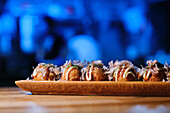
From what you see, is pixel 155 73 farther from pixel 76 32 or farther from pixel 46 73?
pixel 76 32

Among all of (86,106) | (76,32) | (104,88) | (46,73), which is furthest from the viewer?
(76,32)

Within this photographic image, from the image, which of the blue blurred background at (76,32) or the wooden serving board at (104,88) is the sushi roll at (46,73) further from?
the blue blurred background at (76,32)

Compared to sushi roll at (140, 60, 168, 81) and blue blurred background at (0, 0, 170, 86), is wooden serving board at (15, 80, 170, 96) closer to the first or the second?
sushi roll at (140, 60, 168, 81)

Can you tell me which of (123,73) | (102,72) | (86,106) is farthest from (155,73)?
(86,106)

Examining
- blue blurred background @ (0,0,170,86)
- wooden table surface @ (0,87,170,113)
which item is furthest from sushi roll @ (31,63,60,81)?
blue blurred background @ (0,0,170,86)

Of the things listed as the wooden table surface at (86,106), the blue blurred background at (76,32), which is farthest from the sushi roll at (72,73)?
the blue blurred background at (76,32)

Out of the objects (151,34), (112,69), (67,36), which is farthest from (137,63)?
(112,69)
